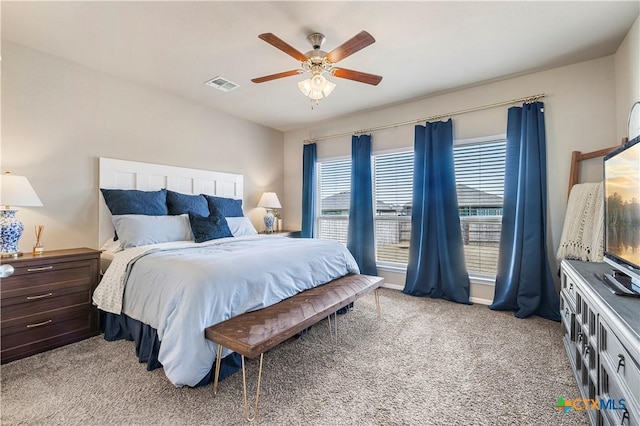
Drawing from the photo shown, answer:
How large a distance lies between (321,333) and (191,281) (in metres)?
1.34

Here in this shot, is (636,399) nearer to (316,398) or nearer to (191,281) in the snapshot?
(316,398)

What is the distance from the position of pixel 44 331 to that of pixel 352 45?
3.22m

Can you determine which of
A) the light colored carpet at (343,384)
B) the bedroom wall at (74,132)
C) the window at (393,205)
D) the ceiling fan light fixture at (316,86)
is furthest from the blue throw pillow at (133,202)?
the window at (393,205)

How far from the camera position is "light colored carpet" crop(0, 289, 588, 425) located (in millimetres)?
1577

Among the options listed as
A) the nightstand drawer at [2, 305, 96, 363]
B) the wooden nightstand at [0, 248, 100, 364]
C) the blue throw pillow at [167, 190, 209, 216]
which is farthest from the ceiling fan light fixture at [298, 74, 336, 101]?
the nightstand drawer at [2, 305, 96, 363]

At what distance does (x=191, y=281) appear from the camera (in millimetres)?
1781

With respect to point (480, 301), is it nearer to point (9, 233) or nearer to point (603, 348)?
point (603, 348)

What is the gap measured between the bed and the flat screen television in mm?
2012

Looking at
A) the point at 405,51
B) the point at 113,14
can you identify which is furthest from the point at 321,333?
the point at 113,14

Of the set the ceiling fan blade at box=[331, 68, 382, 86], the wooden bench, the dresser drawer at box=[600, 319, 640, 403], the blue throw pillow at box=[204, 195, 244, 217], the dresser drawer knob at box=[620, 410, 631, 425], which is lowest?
the dresser drawer knob at box=[620, 410, 631, 425]

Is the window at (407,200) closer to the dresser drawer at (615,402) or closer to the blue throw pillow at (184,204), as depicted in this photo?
the blue throw pillow at (184,204)

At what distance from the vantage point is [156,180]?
3.46 m

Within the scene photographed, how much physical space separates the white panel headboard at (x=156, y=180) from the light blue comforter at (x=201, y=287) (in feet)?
3.89

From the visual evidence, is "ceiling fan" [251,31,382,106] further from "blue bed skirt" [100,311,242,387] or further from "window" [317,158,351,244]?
"window" [317,158,351,244]
